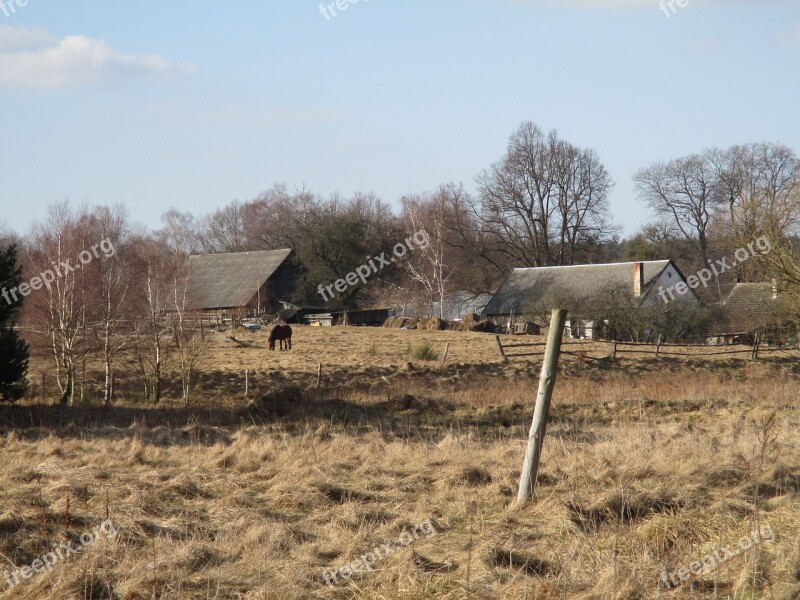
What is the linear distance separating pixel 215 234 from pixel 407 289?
34.0 m

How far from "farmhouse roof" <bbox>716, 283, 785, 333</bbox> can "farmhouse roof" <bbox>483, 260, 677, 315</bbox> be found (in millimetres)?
4345

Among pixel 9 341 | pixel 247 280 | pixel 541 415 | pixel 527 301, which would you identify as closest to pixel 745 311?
pixel 527 301

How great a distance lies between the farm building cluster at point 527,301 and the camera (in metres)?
42.2

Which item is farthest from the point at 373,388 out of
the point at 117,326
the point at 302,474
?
the point at 302,474

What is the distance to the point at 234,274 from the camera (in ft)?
180

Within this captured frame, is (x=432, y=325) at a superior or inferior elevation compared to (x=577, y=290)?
inferior

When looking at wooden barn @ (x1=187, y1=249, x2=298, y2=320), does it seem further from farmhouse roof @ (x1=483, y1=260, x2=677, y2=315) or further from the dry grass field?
the dry grass field

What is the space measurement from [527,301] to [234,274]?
1986 cm

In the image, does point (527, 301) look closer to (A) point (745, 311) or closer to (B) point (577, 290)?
(B) point (577, 290)

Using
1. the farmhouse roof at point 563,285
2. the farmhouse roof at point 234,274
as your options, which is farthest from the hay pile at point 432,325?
the farmhouse roof at point 234,274

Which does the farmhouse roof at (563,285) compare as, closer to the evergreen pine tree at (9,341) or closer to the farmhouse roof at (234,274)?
the farmhouse roof at (234,274)

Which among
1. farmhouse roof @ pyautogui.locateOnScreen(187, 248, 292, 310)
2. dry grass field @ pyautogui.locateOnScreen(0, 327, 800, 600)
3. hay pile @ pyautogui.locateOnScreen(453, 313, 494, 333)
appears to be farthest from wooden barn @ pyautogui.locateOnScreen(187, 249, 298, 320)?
dry grass field @ pyautogui.locateOnScreen(0, 327, 800, 600)

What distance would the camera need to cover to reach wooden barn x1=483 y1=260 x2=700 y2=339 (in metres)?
43.8

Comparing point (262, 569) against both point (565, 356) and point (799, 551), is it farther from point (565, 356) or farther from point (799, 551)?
point (565, 356)
